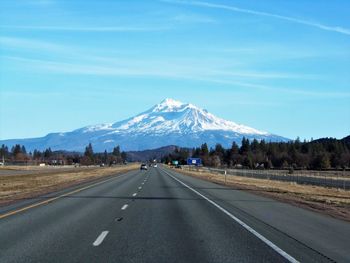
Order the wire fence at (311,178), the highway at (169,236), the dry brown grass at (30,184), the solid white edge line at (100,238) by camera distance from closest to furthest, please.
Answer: the highway at (169,236) → the solid white edge line at (100,238) → the dry brown grass at (30,184) → the wire fence at (311,178)

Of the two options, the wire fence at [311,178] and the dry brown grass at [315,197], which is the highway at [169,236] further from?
the wire fence at [311,178]

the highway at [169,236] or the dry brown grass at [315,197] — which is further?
the dry brown grass at [315,197]

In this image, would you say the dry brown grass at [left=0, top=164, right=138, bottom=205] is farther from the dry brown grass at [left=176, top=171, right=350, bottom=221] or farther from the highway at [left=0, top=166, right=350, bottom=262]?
the dry brown grass at [left=176, top=171, right=350, bottom=221]

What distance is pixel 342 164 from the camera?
179125 millimetres

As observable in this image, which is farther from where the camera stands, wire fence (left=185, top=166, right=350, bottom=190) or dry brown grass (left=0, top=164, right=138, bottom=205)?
wire fence (left=185, top=166, right=350, bottom=190)

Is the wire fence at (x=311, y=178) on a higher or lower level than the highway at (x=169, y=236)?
higher

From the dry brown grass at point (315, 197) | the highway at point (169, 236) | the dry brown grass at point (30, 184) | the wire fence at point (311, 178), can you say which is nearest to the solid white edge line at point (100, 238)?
the highway at point (169, 236)

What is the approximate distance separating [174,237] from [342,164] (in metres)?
175

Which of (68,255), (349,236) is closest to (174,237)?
(68,255)

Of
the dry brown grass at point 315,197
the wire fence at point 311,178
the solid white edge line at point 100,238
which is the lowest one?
the solid white edge line at point 100,238

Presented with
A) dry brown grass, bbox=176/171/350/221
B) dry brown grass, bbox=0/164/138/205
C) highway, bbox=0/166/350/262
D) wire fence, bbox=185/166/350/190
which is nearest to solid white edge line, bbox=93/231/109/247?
highway, bbox=0/166/350/262

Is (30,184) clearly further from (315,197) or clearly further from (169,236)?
(169,236)

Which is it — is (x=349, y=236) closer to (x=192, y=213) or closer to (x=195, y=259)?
(x=195, y=259)

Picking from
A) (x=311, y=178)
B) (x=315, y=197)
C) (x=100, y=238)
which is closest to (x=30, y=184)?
(x=315, y=197)
